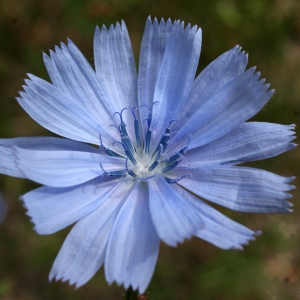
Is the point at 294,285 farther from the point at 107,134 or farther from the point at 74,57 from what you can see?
the point at 74,57

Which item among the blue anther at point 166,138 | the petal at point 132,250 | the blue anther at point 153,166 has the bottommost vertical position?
the petal at point 132,250

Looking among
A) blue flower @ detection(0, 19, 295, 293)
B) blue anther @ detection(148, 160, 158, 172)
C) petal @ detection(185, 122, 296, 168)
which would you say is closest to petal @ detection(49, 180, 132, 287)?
blue flower @ detection(0, 19, 295, 293)

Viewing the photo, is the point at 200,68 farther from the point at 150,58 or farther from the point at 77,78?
Result: the point at 77,78

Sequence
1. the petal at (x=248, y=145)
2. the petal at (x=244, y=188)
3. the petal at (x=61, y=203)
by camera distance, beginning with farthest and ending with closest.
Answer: the petal at (x=248, y=145)
the petal at (x=244, y=188)
the petal at (x=61, y=203)

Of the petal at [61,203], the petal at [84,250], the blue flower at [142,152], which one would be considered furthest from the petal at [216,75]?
the petal at [84,250]

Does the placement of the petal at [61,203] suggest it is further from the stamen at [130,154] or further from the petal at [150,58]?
the petal at [150,58]
